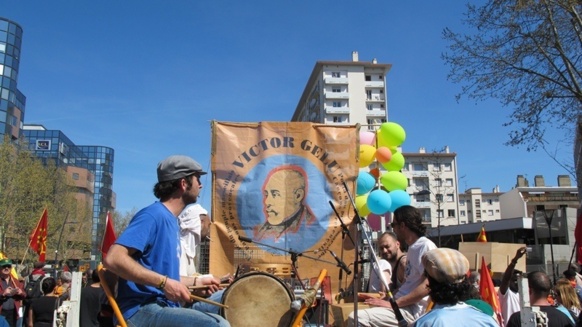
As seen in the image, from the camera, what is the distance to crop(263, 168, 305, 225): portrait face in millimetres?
7863

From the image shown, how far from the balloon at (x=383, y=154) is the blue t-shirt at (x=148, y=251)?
7334 mm

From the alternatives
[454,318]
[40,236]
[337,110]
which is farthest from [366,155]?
[337,110]

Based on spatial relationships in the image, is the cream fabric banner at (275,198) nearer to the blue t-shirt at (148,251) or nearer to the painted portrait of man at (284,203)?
the painted portrait of man at (284,203)

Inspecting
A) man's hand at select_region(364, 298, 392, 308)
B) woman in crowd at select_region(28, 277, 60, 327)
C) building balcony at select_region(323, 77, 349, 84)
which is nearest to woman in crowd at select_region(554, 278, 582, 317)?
man's hand at select_region(364, 298, 392, 308)

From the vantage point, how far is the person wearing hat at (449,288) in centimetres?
272

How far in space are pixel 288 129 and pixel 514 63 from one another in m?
7.82

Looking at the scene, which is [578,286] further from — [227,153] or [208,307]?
[208,307]

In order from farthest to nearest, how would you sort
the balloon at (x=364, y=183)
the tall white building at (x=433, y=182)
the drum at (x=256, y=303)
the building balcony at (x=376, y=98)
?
the tall white building at (x=433, y=182)
the building balcony at (x=376, y=98)
the balloon at (x=364, y=183)
the drum at (x=256, y=303)

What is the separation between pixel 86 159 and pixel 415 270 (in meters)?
127

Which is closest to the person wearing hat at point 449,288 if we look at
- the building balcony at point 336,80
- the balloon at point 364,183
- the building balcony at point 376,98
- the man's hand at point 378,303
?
the man's hand at point 378,303

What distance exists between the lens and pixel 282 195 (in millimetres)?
7895

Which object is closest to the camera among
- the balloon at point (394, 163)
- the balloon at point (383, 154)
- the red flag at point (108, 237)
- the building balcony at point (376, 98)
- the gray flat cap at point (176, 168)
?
the gray flat cap at point (176, 168)

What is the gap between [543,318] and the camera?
3592 mm

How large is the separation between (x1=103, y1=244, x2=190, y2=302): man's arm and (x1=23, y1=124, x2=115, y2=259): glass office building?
65695 mm
